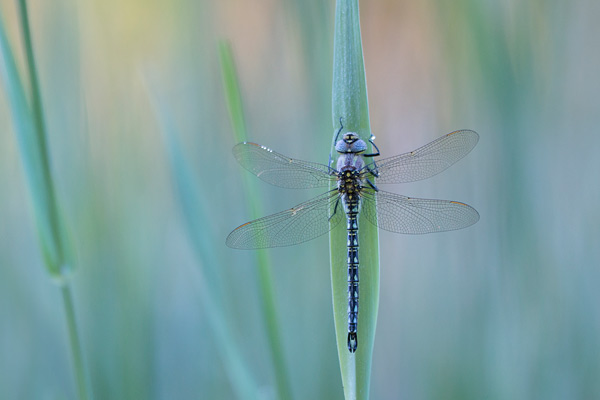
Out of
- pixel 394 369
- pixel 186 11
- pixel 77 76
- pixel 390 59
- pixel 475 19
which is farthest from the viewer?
pixel 390 59

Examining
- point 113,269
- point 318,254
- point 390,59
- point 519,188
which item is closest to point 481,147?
point 519,188

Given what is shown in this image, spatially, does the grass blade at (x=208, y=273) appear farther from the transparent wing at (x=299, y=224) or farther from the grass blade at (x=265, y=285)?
the transparent wing at (x=299, y=224)

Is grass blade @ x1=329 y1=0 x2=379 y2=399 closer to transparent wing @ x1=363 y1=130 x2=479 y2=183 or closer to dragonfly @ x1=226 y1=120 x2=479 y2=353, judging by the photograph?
dragonfly @ x1=226 y1=120 x2=479 y2=353

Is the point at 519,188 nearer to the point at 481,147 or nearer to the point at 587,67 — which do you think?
the point at 481,147

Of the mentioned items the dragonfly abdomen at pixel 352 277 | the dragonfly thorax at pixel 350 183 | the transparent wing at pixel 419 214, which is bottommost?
the dragonfly abdomen at pixel 352 277

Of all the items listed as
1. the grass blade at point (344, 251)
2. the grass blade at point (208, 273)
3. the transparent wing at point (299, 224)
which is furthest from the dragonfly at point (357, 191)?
the grass blade at point (344, 251)

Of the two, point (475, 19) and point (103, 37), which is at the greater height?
point (103, 37)

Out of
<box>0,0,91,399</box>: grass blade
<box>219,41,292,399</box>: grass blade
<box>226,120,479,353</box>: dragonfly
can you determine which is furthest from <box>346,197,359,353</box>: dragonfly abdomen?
<box>0,0,91,399</box>: grass blade
